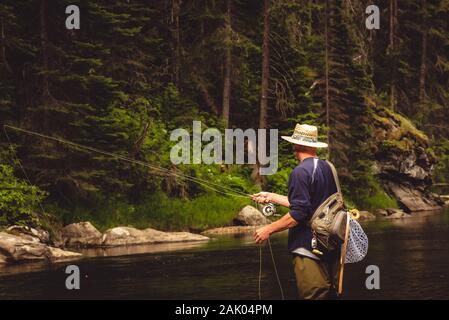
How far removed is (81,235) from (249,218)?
21.3 feet

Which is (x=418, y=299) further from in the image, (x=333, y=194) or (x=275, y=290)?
(x=333, y=194)

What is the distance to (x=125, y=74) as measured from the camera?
25812 millimetres

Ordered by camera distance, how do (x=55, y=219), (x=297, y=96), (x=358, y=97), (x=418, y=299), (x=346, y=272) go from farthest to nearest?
(x=358, y=97)
(x=297, y=96)
(x=55, y=219)
(x=346, y=272)
(x=418, y=299)

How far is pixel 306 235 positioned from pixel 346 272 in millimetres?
7114

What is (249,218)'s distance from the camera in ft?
76.2

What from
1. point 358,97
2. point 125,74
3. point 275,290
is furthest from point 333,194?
point 358,97

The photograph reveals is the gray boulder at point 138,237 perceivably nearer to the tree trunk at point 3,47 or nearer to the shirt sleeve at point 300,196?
the tree trunk at point 3,47

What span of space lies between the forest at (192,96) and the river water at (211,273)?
144 inches

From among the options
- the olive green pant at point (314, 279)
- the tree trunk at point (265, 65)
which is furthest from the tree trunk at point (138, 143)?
the olive green pant at point (314, 279)

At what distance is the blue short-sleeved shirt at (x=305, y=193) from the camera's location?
19.2ft

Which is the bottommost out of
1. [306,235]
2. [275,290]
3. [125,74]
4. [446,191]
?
[446,191]

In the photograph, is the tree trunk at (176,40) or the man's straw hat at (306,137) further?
the tree trunk at (176,40)

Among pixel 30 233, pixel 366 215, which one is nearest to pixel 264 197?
pixel 30 233

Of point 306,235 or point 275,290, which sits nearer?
point 306,235
